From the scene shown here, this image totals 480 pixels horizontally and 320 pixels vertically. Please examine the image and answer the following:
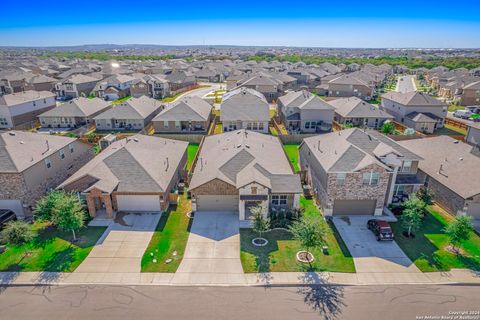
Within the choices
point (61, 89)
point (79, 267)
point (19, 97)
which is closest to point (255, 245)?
point (79, 267)

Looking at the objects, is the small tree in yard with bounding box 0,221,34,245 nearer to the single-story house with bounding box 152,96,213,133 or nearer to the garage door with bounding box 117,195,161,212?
the garage door with bounding box 117,195,161,212

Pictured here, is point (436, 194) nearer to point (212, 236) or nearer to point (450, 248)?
point (450, 248)

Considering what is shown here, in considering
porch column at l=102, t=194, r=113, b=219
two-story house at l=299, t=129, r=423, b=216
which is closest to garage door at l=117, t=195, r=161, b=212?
porch column at l=102, t=194, r=113, b=219

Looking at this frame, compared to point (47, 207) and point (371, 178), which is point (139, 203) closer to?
point (47, 207)

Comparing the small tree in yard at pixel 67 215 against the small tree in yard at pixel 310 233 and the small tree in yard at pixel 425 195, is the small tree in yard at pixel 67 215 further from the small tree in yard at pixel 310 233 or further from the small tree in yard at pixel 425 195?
the small tree in yard at pixel 425 195

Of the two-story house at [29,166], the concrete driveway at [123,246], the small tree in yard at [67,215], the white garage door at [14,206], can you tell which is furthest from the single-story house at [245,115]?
the white garage door at [14,206]
